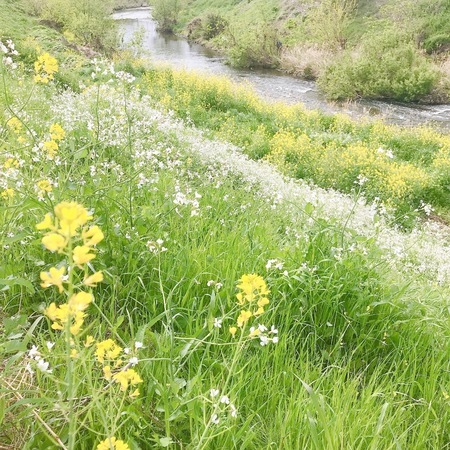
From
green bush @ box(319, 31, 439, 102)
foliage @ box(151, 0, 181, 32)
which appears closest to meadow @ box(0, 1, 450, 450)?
green bush @ box(319, 31, 439, 102)

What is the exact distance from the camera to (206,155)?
5074 millimetres

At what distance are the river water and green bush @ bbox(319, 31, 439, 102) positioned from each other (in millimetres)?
595

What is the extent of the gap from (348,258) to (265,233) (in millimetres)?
637

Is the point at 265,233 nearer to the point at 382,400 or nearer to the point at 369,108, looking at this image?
the point at 382,400

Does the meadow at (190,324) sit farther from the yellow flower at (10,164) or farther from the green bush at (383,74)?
the green bush at (383,74)

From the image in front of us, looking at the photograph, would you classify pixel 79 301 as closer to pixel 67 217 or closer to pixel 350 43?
pixel 67 217

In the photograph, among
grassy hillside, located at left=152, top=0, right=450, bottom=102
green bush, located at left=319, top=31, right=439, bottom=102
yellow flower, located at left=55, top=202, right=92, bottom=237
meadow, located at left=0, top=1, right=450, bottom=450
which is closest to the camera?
yellow flower, located at left=55, top=202, right=92, bottom=237

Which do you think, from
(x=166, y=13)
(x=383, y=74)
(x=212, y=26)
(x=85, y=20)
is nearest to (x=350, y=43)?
(x=383, y=74)

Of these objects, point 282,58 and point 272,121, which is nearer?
point 272,121

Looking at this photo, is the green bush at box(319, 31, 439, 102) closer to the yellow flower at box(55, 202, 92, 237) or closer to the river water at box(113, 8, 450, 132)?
the river water at box(113, 8, 450, 132)

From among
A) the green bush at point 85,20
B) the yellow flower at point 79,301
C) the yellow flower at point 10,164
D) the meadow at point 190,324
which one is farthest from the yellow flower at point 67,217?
the green bush at point 85,20

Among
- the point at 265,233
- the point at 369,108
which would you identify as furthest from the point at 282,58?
the point at 265,233

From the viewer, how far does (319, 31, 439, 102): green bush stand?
16.7m

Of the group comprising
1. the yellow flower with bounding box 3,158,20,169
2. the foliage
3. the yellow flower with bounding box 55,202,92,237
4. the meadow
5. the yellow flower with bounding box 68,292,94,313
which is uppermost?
the foliage
